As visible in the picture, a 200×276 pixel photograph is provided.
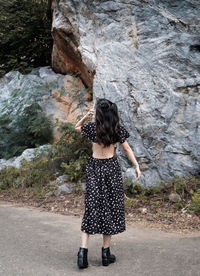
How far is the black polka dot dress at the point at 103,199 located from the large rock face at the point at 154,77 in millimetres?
2422

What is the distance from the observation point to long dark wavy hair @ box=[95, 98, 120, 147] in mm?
3309

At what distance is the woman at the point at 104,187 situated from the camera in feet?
10.7

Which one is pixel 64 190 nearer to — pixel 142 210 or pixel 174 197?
pixel 142 210

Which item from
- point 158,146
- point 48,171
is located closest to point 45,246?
point 158,146

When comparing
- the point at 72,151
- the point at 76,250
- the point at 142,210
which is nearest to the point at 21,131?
the point at 72,151

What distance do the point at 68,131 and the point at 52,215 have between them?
209 centimetres

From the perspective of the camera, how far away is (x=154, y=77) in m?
6.11

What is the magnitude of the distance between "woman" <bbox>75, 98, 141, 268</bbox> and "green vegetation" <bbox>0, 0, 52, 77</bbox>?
735cm

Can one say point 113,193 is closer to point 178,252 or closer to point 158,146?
point 178,252

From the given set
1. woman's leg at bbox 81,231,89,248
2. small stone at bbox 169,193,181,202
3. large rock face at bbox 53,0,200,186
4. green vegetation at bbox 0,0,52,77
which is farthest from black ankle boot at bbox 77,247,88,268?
green vegetation at bbox 0,0,52,77

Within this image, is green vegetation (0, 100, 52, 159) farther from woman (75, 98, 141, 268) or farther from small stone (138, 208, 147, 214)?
woman (75, 98, 141, 268)

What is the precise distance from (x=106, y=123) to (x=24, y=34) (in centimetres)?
803

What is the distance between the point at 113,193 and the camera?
3.36 meters

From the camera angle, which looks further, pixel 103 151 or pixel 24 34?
pixel 24 34
